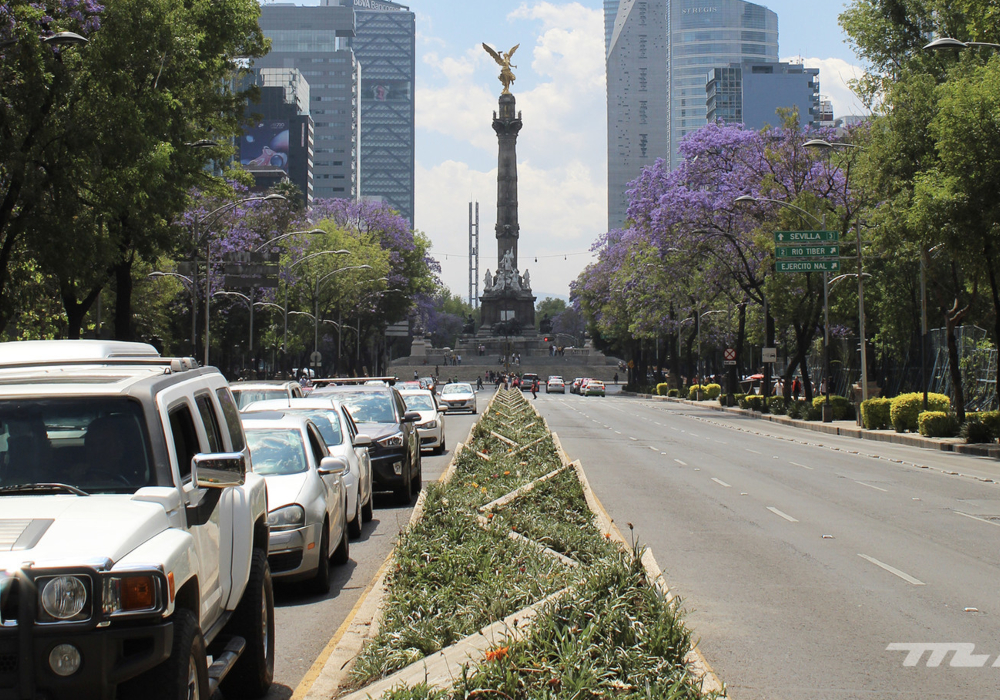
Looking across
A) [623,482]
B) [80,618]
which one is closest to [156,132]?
[623,482]

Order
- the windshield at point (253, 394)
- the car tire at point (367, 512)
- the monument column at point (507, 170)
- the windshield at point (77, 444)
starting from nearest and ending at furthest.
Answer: the windshield at point (77, 444), the car tire at point (367, 512), the windshield at point (253, 394), the monument column at point (507, 170)

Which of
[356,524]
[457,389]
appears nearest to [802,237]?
[457,389]

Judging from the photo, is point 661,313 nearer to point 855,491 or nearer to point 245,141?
point 855,491

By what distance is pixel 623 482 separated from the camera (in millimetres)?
18500

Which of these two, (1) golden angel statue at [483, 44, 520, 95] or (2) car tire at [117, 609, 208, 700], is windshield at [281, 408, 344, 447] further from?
(1) golden angel statue at [483, 44, 520, 95]

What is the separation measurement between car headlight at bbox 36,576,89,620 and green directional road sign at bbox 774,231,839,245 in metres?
35.4

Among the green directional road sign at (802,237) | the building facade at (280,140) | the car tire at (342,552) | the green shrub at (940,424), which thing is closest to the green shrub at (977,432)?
the green shrub at (940,424)

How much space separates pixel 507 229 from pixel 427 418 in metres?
81.2

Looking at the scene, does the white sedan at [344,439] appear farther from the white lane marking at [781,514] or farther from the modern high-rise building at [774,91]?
the modern high-rise building at [774,91]

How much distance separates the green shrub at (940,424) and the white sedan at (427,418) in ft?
47.1

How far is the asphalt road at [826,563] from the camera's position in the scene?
22.1 ft

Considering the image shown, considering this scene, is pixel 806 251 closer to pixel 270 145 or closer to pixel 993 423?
pixel 993 423

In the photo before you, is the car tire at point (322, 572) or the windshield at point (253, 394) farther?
the windshield at point (253, 394)

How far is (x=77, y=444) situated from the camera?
5.09 m
